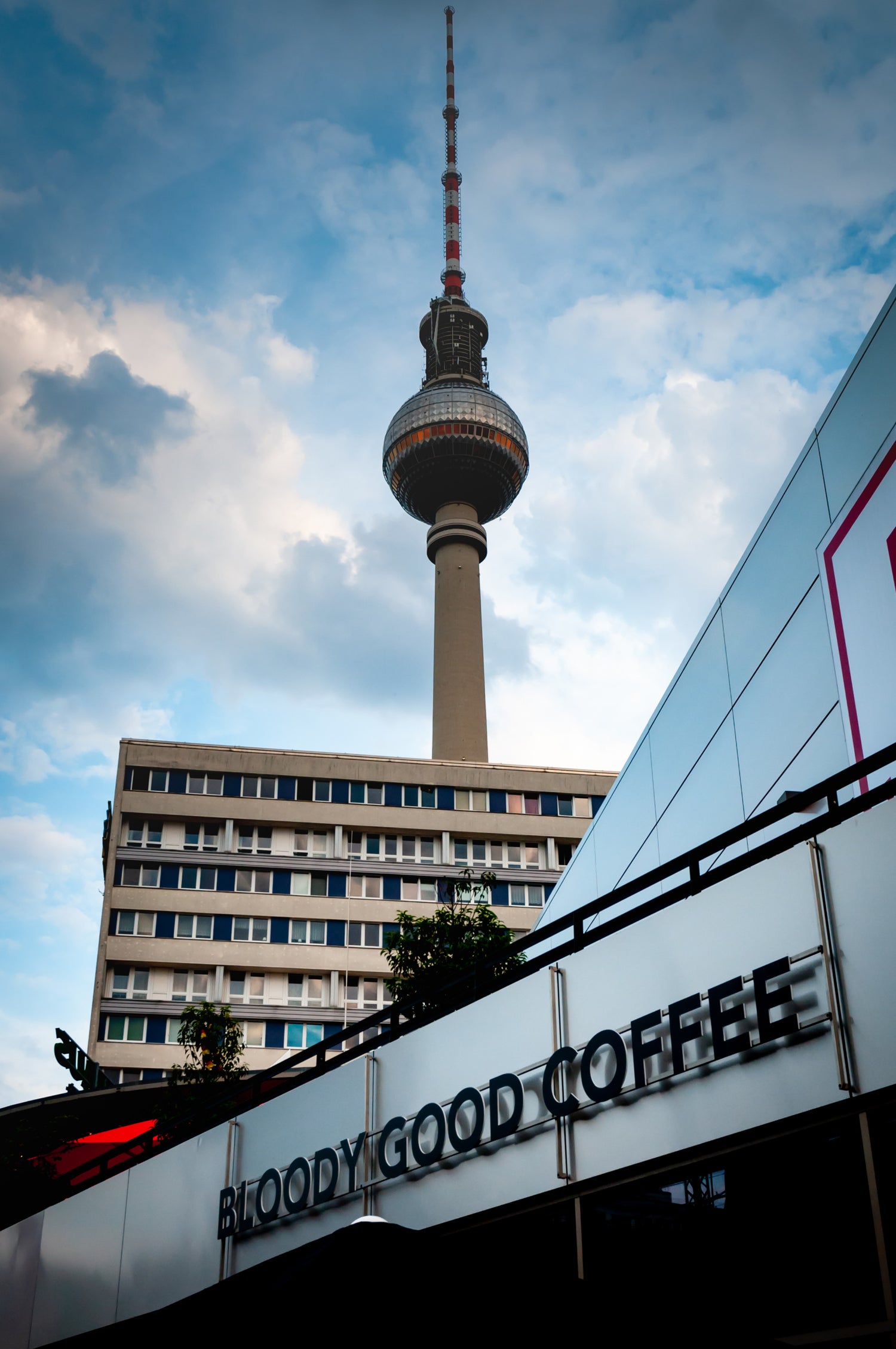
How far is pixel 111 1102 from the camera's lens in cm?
4253

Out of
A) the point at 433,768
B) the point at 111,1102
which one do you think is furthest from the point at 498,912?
the point at 111,1102

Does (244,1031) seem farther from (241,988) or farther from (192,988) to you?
(192,988)

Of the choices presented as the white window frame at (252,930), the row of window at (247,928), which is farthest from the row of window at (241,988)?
the row of window at (247,928)

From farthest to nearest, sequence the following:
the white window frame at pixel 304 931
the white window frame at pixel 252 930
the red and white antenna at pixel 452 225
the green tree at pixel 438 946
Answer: the red and white antenna at pixel 452 225 → the white window frame at pixel 304 931 → the white window frame at pixel 252 930 → the green tree at pixel 438 946

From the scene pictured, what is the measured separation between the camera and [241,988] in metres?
56.8

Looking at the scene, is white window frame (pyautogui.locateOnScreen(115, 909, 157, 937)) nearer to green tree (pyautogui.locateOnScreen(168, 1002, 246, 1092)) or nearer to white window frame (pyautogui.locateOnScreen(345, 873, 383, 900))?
white window frame (pyautogui.locateOnScreen(345, 873, 383, 900))

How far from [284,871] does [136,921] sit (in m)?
6.99

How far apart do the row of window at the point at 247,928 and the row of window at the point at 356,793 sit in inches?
231

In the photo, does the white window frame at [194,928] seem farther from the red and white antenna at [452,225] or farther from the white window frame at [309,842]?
the red and white antenna at [452,225]

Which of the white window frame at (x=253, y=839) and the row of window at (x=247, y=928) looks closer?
the row of window at (x=247, y=928)

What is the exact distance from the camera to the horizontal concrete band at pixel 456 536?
284 ft

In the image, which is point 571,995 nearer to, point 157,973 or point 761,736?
point 761,736

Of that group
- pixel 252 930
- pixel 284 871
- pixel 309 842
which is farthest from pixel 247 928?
pixel 309 842

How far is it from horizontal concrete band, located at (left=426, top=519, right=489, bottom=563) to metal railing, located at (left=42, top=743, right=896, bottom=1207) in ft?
238
